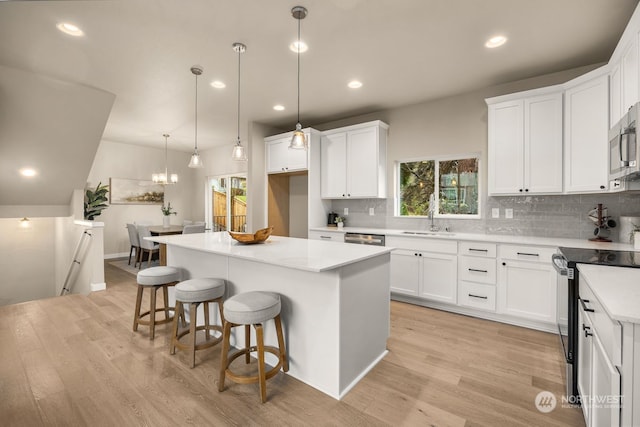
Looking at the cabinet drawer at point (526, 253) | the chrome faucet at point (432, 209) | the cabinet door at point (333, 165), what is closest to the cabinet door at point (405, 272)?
the chrome faucet at point (432, 209)

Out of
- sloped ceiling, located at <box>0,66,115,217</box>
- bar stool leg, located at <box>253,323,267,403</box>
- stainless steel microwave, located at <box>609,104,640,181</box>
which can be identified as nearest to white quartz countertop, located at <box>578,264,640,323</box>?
stainless steel microwave, located at <box>609,104,640,181</box>

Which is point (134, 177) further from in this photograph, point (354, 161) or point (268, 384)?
point (268, 384)

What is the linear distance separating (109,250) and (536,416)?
7.97 meters

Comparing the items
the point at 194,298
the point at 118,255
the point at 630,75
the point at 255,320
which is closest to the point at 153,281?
the point at 194,298

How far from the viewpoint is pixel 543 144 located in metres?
3.07

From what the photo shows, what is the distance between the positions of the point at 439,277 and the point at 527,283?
2.75ft

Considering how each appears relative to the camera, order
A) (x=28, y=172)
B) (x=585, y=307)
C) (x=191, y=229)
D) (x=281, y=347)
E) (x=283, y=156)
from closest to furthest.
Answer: (x=585, y=307) → (x=281, y=347) → (x=28, y=172) → (x=283, y=156) → (x=191, y=229)

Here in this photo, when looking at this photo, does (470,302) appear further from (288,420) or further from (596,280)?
(288,420)

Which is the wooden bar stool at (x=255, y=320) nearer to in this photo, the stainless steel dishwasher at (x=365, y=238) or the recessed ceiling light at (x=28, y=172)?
the stainless steel dishwasher at (x=365, y=238)

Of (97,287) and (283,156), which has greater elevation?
(283,156)

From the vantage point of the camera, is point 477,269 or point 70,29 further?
point 477,269

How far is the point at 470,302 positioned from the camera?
328 cm

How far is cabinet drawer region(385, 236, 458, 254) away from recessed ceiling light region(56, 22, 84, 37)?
12.1ft

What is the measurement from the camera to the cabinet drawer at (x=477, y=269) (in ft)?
10.3
